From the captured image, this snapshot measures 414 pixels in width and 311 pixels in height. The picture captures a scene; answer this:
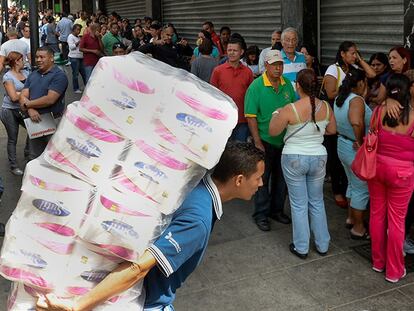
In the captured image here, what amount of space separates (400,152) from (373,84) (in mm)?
1619

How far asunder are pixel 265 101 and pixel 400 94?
1.38m

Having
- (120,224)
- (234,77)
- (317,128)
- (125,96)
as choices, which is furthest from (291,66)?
(120,224)

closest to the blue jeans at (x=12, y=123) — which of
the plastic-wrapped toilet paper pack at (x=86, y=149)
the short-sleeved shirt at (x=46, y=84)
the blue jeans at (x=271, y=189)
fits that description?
the short-sleeved shirt at (x=46, y=84)

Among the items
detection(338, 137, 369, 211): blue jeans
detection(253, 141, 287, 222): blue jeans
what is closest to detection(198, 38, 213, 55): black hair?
detection(253, 141, 287, 222): blue jeans

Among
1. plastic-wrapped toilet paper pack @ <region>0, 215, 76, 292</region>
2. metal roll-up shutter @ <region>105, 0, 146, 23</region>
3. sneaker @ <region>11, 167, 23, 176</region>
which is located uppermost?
metal roll-up shutter @ <region>105, 0, 146, 23</region>

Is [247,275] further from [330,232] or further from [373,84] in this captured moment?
[373,84]

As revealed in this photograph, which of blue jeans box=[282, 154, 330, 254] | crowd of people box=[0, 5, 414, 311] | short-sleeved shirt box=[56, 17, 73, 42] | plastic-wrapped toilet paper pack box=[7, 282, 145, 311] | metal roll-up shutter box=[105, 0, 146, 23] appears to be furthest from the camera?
metal roll-up shutter box=[105, 0, 146, 23]

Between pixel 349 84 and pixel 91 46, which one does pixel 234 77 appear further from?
pixel 91 46

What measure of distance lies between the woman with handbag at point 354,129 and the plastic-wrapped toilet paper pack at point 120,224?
3.19 meters

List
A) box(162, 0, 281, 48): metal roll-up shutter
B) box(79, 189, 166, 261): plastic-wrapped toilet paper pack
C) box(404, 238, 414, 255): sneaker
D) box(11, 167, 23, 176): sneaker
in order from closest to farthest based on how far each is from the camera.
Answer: box(79, 189, 166, 261): plastic-wrapped toilet paper pack < box(404, 238, 414, 255): sneaker < box(11, 167, 23, 176): sneaker < box(162, 0, 281, 48): metal roll-up shutter

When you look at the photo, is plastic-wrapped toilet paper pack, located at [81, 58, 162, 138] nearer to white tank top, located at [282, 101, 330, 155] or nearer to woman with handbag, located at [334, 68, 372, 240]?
white tank top, located at [282, 101, 330, 155]

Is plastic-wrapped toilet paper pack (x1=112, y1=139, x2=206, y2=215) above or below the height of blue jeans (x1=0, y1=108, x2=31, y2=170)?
above

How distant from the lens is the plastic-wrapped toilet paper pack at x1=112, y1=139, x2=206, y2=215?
1.82m

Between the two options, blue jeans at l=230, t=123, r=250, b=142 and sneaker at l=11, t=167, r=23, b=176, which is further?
sneaker at l=11, t=167, r=23, b=176
